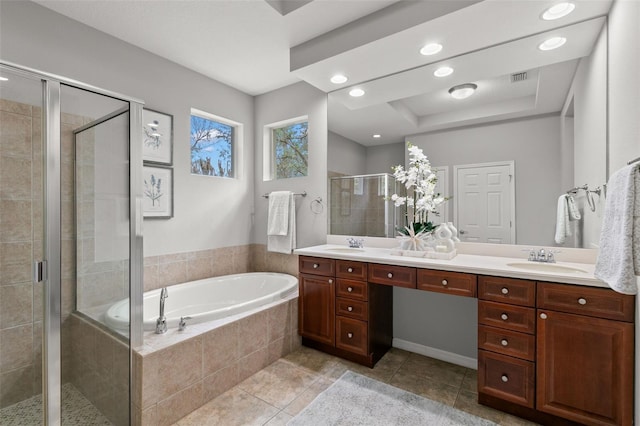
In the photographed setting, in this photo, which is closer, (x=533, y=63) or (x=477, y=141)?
(x=533, y=63)

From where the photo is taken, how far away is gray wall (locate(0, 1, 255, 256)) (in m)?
2.00

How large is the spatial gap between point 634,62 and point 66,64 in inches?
132

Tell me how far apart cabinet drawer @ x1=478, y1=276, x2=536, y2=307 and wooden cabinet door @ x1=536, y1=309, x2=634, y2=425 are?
9 cm

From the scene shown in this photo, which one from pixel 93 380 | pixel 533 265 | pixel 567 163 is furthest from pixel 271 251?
pixel 567 163

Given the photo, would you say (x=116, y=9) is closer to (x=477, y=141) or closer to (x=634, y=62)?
(x=477, y=141)

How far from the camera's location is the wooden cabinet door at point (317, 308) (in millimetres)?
2447

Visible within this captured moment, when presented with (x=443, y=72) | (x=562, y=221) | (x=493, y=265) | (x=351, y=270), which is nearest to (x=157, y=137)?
(x=351, y=270)

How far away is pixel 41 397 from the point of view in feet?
4.85

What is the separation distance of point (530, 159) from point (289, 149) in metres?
2.31

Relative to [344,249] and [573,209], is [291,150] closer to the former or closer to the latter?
[344,249]

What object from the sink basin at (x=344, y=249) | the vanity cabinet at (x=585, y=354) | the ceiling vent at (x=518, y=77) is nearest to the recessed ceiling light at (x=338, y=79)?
the ceiling vent at (x=518, y=77)

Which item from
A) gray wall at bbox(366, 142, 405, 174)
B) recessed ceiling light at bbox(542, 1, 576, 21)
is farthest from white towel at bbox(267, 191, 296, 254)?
recessed ceiling light at bbox(542, 1, 576, 21)

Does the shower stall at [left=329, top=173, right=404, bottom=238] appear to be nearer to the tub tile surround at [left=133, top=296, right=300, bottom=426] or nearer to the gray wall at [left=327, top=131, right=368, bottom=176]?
the gray wall at [left=327, top=131, right=368, bottom=176]

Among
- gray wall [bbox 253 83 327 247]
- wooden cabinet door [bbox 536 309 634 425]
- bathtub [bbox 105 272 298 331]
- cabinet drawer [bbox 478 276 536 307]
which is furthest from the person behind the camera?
gray wall [bbox 253 83 327 247]
